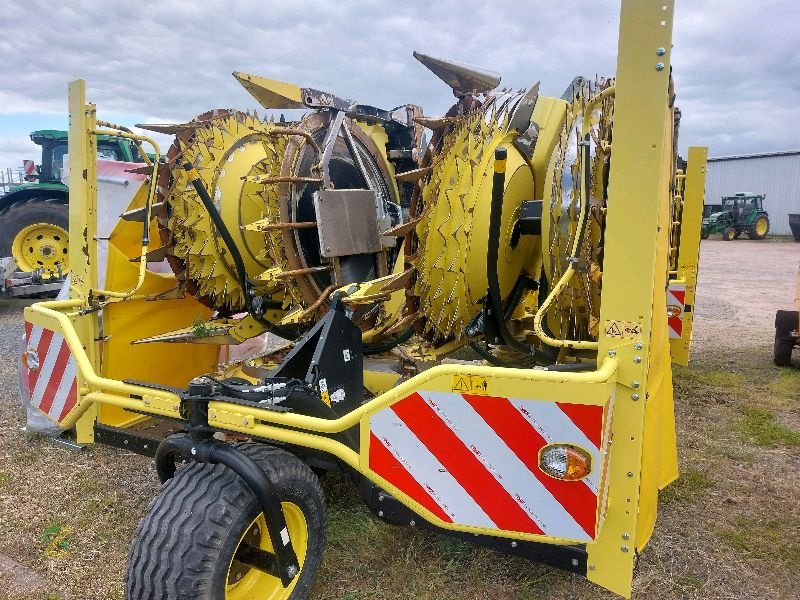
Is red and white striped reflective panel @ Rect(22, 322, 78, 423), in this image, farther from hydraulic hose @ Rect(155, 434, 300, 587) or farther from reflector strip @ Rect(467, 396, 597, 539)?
reflector strip @ Rect(467, 396, 597, 539)

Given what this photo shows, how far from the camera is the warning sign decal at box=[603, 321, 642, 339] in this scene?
1.85 meters

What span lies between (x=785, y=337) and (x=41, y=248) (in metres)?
9.83

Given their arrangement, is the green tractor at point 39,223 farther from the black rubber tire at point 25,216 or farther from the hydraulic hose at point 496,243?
the hydraulic hose at point 496,243

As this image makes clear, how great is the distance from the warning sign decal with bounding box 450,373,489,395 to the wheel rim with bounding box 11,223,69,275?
8.68 m

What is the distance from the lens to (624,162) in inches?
71.7

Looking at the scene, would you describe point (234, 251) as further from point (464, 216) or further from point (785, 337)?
point (785, 337)

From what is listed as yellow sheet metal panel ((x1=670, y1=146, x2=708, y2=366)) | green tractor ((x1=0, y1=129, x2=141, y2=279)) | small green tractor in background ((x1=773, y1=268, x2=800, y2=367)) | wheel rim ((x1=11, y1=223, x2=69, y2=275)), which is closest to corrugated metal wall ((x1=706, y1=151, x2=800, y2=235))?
small green tractor in background ((x1=773, y1=268, x2=800, y2=367))

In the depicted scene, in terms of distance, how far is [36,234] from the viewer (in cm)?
918

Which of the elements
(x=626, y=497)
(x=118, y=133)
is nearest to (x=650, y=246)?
(x=626, y=497)

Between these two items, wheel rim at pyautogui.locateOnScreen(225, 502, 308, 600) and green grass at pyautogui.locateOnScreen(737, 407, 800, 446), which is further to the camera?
green grass at pyautogui.locateOnScreen(737, 407, 800, 446)

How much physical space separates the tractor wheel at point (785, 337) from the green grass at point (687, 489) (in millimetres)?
3089

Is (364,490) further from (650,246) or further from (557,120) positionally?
(557,120)

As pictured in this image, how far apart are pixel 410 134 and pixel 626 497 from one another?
2958mm

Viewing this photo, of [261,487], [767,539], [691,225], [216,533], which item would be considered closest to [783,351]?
[691,225]
